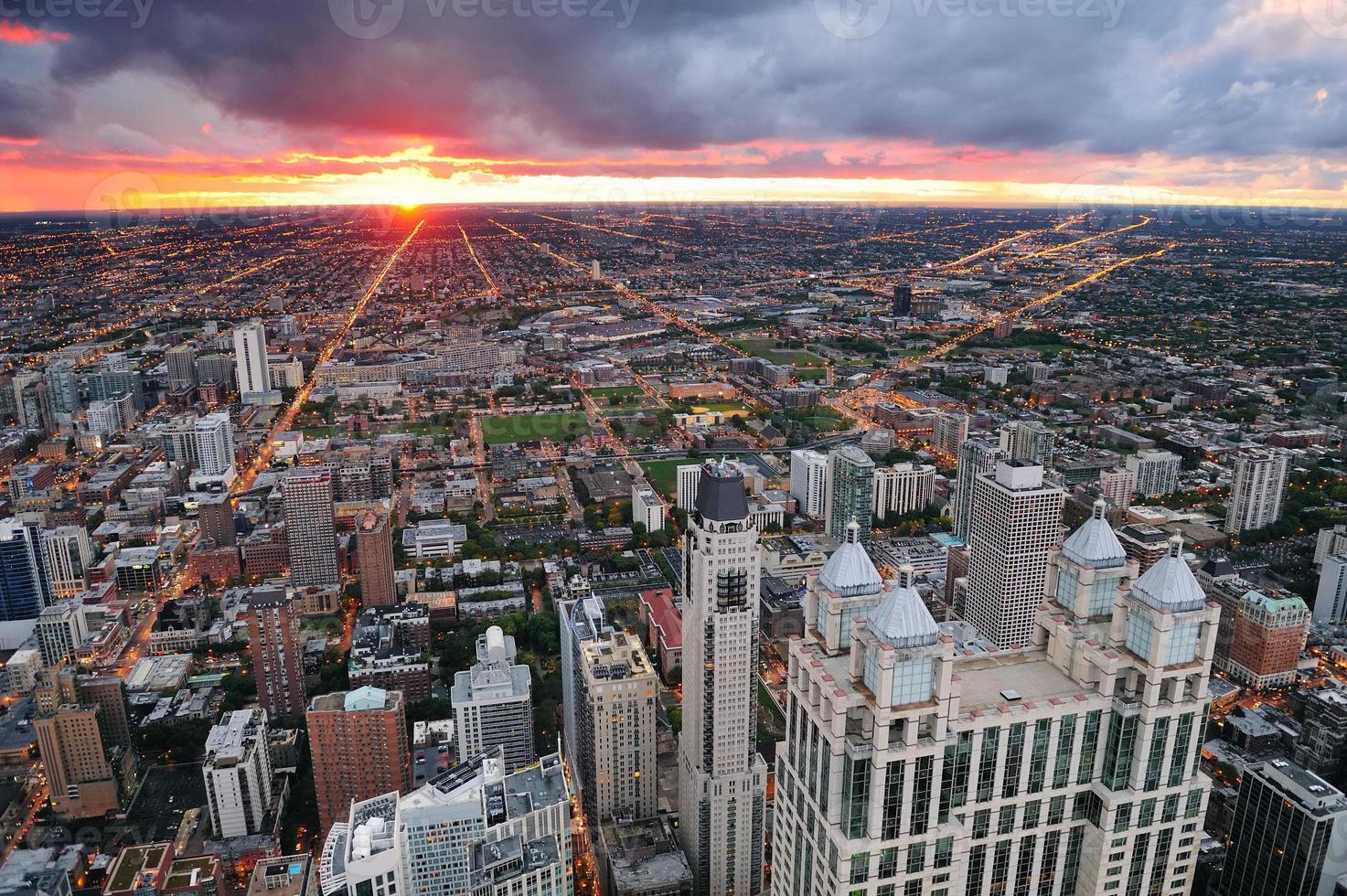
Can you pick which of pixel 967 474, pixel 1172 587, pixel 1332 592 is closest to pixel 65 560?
pixel 967 474

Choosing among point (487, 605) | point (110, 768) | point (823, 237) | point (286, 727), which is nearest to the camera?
point (110, 768)

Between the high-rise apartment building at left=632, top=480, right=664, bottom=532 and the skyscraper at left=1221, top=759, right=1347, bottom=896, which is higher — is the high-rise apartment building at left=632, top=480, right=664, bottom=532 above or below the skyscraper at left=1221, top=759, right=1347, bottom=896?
below

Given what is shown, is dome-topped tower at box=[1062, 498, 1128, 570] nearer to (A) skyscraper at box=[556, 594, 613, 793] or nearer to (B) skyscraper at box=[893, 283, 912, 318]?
(A) skyscraper at box=[556, 594, 613, 793]

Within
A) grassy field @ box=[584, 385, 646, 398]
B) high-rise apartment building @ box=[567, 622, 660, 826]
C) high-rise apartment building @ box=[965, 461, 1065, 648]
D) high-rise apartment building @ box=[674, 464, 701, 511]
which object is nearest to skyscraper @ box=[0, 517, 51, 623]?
high-rise apartment building @ box=[567, 622, 660, 826]

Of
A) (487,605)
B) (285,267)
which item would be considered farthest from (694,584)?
(285,267)

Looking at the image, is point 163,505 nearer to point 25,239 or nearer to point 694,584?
point 25,239

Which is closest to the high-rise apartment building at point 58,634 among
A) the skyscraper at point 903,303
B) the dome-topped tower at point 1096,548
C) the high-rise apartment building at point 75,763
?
the high-rise apartment building at point 75,763
